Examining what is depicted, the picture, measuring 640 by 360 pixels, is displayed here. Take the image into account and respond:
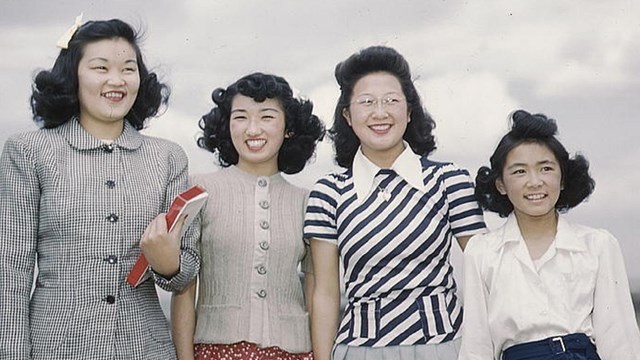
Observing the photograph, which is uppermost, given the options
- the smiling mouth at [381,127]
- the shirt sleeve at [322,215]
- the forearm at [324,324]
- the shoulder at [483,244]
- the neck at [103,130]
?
the smiling mouth at [381,127]

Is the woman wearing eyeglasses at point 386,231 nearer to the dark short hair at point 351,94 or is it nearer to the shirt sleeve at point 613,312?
the dark short hair at point 351,94

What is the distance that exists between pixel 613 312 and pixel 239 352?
149cm

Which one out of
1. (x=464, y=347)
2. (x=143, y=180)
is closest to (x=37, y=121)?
(x=143, y=180)

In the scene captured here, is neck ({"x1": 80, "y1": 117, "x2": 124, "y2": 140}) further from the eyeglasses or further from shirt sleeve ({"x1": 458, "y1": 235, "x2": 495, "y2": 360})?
shirt sleeve ({"x1": 458, "y1": 235, "x2": 495, "y2": 360})

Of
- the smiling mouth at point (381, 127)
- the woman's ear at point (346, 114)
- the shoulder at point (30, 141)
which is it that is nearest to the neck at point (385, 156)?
the smiling mouth at point (381, 127)

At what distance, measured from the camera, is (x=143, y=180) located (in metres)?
3.40

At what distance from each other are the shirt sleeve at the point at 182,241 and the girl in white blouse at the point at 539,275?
3.64ft

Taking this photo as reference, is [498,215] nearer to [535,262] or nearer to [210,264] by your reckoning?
[535,262]

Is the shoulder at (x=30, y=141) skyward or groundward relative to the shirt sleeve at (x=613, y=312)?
skyward

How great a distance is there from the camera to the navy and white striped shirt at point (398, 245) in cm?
350

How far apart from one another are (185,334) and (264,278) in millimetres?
398

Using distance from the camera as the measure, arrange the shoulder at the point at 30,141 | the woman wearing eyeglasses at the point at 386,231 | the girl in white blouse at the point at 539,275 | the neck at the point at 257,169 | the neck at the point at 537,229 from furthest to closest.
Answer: the neck at the point at 257,169
the neck at the point at 537,229
the woman wearing eyeglasses at the point at 386,231
the girl in white blouse at the point at 539,275
the shoulder at the point at 30,141

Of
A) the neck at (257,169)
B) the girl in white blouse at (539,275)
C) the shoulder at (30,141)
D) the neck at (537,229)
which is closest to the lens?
the shoulder at (30,141)

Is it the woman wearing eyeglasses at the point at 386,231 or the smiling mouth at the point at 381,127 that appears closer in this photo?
the woman wearing eyeglasses at the point at 386,231
